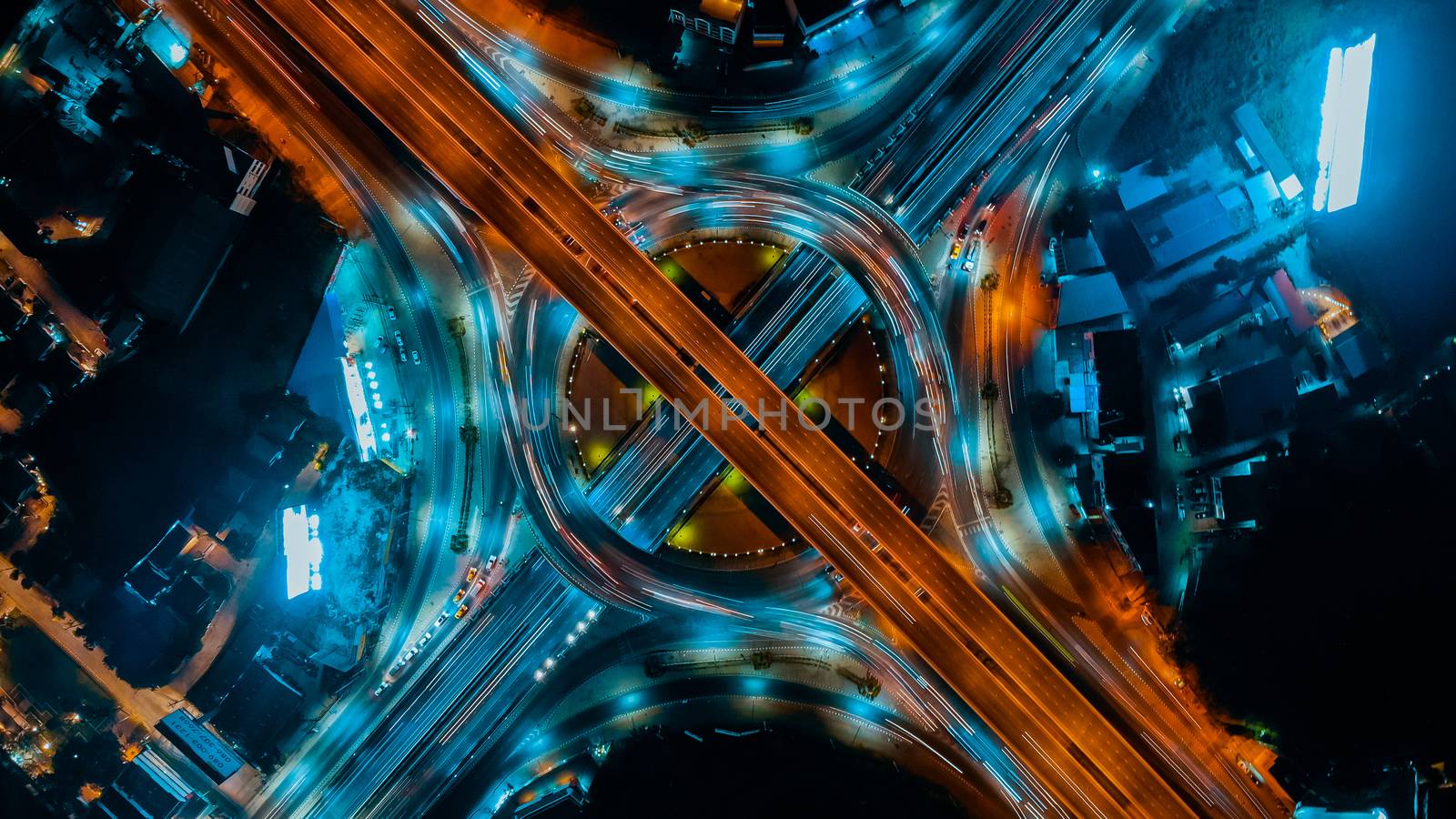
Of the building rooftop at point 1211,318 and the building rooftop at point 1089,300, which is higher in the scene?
the building rooftop at point 1211,318

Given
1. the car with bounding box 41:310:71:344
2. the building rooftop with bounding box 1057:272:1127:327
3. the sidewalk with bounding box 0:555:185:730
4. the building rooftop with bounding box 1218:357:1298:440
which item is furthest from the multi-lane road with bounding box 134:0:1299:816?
the car with bounding box 41:310:71:344

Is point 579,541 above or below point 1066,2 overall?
below

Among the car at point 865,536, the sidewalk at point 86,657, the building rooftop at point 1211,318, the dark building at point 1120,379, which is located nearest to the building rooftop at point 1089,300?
the dark building at point 1120,379

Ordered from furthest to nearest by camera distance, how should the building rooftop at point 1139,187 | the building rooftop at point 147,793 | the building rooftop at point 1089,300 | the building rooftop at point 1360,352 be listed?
1. the building rooftop at point 1139,187
2. the building rooftop at point 1089,300
3. the building rooftop at point 147,793
4. the building rooftop at point 1360,352

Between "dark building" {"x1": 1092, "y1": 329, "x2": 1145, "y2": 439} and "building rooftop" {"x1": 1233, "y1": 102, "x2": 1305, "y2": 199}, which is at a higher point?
"building rooftop" {"x1": 1233, "y1": 102, "x2": 1305, "y2": 199}

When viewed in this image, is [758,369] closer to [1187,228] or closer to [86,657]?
[1187,228]

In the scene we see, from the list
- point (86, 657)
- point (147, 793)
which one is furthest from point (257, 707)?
point (86, 657)

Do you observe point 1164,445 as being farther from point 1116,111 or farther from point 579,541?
point 579,541

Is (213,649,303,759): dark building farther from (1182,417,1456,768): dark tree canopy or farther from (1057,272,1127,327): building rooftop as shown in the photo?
(1182,417,1456,768): dark tree canopy

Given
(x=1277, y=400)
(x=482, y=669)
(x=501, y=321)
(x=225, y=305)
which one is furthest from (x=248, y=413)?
(x=1277, y=400)

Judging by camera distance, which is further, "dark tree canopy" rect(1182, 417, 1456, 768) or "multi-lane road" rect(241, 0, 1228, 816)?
"multi-lane road" rect(241, 0, 1228, 816)

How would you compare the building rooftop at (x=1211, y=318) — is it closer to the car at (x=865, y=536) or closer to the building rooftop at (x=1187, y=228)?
the building rooftop at (x=1187, y=228)
